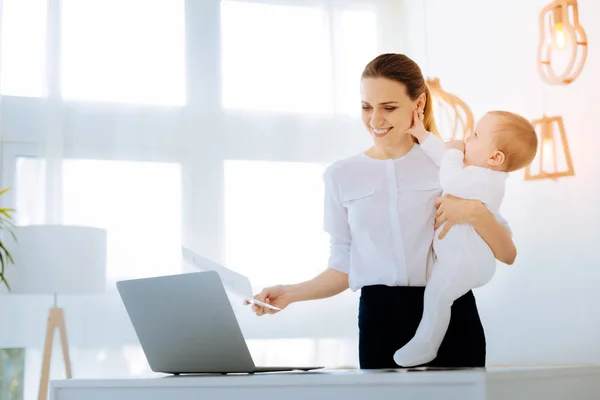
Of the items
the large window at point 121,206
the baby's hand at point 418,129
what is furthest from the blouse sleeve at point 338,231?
the large window at point 121,206

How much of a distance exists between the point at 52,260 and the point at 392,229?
2215 millimetres

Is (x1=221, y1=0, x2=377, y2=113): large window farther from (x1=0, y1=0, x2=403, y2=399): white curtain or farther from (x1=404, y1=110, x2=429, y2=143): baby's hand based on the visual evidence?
(x1=404, y1=110, x2=429, y2=143): baby's hand

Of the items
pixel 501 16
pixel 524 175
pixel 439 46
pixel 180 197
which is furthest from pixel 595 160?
pixel 180 197

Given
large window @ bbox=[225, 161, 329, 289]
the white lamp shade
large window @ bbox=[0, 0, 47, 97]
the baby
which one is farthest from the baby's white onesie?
large window @ bbox=[0, 0, 47, 97]

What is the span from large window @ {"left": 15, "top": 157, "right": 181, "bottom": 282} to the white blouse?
2.40 meters

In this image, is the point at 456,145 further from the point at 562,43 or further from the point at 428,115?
the point at 562,43

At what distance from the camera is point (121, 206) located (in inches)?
165

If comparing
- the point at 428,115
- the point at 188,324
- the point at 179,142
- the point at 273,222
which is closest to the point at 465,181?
the point at 428,115

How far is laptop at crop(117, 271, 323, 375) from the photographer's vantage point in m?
1.32

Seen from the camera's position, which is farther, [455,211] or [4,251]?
[4,251]

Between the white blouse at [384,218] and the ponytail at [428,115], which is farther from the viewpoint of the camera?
the ponytail at [428,115]

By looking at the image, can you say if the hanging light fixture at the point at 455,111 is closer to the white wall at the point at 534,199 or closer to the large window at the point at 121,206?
the white wall at the point at 534,199

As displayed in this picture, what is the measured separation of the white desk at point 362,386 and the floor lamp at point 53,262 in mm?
Answer: 2346

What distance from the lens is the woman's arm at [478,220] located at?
66.6 inches
